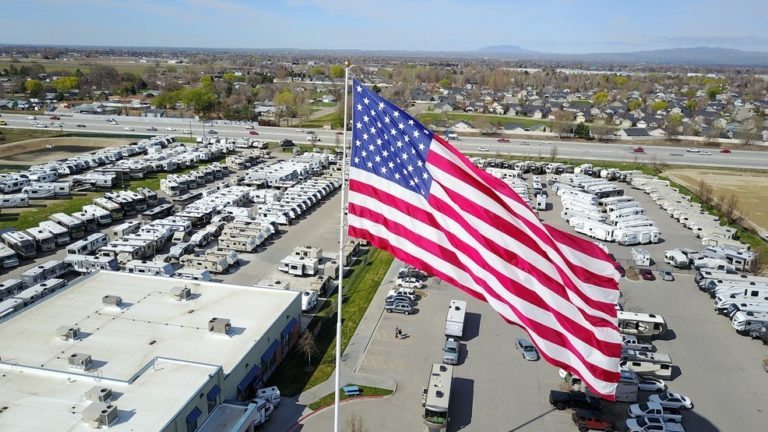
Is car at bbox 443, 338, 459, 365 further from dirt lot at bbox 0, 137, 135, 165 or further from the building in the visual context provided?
dirt lot at bbox 0, 137, 135, 165

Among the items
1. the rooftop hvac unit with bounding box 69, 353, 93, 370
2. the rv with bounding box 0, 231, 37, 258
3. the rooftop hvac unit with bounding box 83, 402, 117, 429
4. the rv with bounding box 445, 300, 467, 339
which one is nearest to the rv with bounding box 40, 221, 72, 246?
the rv with bounding box 0, 231, 37, 258

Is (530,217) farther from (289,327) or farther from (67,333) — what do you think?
(67,333)

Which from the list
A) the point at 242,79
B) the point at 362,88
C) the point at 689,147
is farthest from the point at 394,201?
the point at 242,79

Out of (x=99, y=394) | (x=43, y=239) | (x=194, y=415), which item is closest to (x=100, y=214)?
(x=43, y=239)

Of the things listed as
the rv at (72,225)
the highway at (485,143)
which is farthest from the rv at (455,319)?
the highway at (485,143)

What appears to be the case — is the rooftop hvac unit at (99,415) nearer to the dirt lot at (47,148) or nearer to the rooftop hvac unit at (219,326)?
the rooftop hvac unit at (219,326)

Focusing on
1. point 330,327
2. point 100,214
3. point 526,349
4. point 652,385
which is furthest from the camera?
point 100,214

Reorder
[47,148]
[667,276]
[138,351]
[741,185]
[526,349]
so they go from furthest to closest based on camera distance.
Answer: [47,148] → [741,185] → [667,276] → [526,349] → [138,351]
